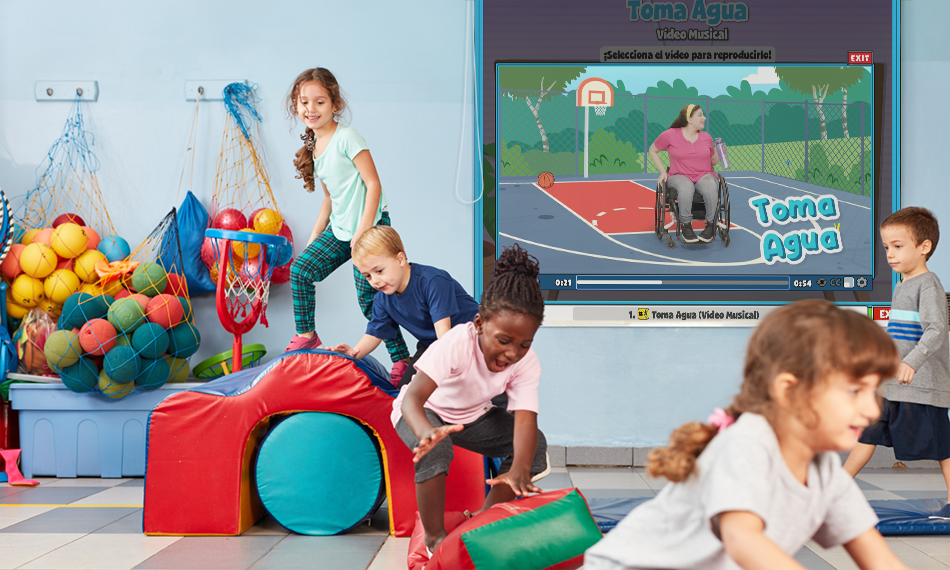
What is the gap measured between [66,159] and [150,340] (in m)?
1.42

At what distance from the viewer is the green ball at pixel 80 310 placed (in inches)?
133

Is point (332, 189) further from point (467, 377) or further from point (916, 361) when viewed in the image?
point (916, 361)

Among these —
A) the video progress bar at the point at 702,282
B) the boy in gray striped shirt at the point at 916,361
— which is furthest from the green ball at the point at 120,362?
the boy in gray striped shirt at the point at 916,361

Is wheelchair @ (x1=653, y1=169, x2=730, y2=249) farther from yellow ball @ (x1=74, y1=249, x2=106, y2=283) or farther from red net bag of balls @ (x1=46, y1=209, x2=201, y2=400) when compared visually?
yellow ball @ (x1=74, y1=249, x2=106, y2=283)

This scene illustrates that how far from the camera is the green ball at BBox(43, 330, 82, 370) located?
329 centimetres

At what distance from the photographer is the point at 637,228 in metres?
3.94

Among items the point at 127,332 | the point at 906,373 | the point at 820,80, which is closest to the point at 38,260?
the point at 127,332

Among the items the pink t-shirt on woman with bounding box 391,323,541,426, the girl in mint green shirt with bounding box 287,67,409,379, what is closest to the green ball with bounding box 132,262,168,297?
the girl in mint green shirt with bounding box 287,67,409,379

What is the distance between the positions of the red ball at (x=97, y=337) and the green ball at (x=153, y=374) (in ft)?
0.59

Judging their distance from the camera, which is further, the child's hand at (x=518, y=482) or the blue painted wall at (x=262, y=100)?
the blue painted wall at (x=262, y=100)

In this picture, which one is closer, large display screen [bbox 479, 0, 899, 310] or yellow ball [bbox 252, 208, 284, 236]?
yellow ball [bbox 252, 208, 284, 236]

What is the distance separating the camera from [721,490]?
989mm

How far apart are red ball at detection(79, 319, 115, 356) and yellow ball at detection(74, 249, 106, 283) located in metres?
0.40

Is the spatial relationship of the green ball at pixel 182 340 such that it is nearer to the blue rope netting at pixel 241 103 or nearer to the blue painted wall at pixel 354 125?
the blue painted wall at pixel 354 125
